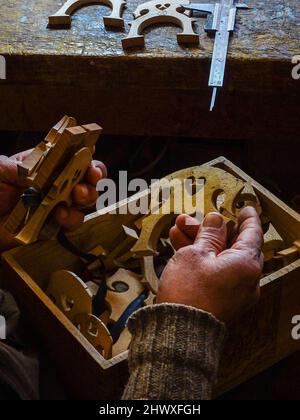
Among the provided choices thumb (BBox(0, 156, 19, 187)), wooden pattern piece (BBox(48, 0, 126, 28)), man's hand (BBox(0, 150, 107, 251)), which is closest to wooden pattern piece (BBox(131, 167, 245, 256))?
man's hand (BBox(0, 150, 107, 251))

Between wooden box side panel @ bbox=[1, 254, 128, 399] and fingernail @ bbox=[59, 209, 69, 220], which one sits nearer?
wooden box side panel @ bbox=[1, 254, 128, 399]

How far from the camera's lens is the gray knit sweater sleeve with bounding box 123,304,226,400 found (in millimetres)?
994

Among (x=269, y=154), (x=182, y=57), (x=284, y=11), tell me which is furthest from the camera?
(x=269, y=154)

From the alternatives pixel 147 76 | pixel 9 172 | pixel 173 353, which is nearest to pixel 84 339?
pixel 173 353

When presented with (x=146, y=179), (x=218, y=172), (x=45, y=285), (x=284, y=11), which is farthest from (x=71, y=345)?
(x=284, y=11)

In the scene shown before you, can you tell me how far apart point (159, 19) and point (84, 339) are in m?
0.96

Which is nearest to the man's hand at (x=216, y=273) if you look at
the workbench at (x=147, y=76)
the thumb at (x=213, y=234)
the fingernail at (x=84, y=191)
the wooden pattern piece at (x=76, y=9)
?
the thumb at (x=213, y=234)

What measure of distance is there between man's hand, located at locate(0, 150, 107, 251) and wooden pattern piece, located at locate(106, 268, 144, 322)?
164 millimetres

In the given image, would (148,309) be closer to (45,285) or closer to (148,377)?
(148,377)

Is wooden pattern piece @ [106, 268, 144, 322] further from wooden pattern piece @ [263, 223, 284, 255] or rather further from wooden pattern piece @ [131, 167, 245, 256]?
wooden pattern piece @ [263, 223, 284, 255]

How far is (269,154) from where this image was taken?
2043mm

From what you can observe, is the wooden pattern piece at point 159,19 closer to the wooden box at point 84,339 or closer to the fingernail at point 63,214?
the wooden box at point 84,339

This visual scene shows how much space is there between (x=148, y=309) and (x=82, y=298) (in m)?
0.26

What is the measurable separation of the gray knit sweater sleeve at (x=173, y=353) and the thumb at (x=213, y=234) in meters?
0.14
